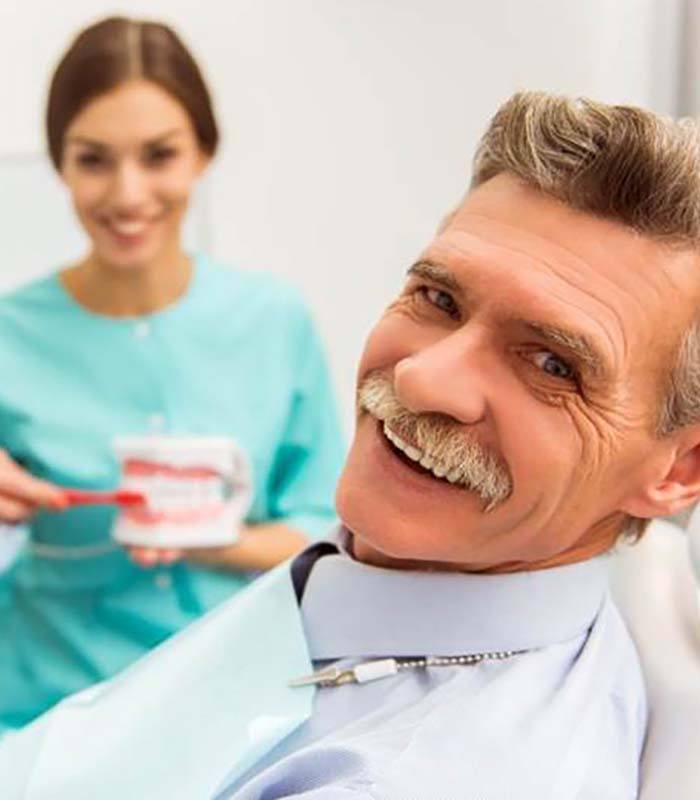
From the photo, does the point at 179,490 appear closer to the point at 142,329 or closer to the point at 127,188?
the point at 142,329

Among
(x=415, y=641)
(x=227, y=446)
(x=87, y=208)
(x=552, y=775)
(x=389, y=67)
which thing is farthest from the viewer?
(x=389, y=67)

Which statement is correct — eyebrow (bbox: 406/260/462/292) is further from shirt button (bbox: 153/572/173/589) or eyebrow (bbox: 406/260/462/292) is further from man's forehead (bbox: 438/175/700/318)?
shirt button (bbox: 153/572/173/589)

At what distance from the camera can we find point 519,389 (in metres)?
0.80

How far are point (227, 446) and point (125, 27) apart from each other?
0.49 m

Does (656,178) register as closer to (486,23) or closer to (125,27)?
(125,27)

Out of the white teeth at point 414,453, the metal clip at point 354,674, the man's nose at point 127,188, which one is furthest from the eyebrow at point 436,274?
the man's nose at point 127,188

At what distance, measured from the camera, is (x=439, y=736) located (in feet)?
2.53

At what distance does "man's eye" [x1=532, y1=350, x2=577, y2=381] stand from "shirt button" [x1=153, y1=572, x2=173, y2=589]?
0.72 metres

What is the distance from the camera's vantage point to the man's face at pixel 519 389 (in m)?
0.78

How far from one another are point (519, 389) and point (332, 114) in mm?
1215

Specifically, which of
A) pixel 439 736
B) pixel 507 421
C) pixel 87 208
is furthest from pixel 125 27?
pixel 439 736

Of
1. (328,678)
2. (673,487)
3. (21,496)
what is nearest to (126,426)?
(21,496)

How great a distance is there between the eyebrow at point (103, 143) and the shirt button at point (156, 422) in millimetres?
309

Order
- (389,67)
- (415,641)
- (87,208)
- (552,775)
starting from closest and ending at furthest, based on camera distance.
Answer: (552,775) < (415,641) < (87,208) < (389,67)
